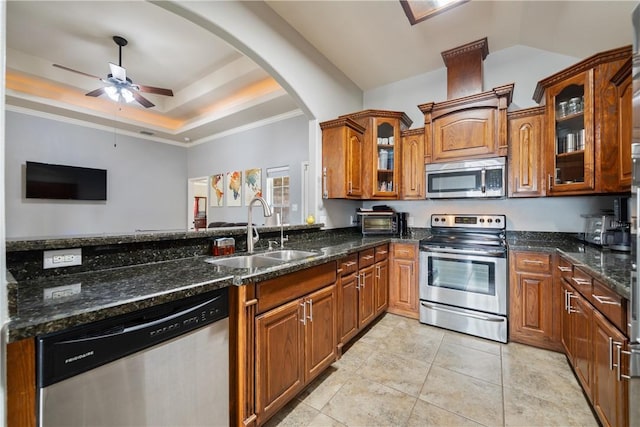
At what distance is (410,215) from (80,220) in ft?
19.5

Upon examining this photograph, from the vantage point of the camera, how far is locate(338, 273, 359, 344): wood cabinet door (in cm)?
214

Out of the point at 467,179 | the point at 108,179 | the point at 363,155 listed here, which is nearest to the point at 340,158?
the point at 363,155

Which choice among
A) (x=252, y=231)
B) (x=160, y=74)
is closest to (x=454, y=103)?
(x=252, y=231)

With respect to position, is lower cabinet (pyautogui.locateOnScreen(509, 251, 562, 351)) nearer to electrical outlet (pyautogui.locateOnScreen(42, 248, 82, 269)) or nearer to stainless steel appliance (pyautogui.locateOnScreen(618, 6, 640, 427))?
stainless steel appliance (pyautogui.locateOnScreen(618, 6, 640, 427))

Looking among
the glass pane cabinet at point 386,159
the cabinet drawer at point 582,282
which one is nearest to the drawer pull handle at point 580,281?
the cabinet drawer at point 582,282

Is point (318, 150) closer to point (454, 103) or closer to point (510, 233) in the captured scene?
point (454, 103)

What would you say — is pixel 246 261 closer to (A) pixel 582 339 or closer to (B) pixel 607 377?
(B) pixel 607 377

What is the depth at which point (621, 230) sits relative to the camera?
202cm

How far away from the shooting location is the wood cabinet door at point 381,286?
278 cm

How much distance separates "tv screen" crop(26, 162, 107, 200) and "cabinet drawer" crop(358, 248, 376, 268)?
540 cm

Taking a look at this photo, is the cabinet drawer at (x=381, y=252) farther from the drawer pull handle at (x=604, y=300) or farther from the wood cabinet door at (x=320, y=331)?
the drawer pull handle at (x=604, y=300)

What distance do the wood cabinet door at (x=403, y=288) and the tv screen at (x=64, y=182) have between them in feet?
18.5

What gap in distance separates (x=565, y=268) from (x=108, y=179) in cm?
709

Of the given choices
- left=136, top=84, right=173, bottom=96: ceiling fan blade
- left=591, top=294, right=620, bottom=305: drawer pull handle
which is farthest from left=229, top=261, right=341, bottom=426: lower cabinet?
left=136, top=84, right=173, bottom=96: ceiling fan blade
